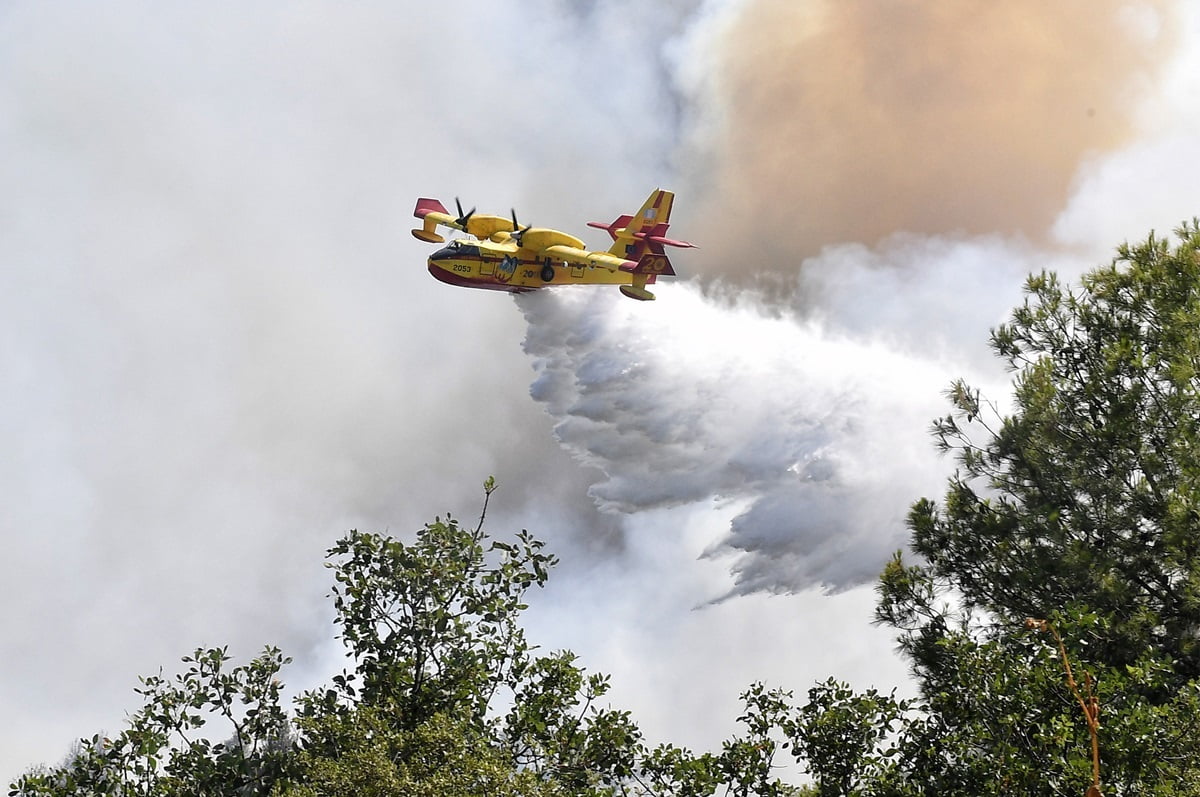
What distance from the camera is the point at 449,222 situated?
60.0 metres

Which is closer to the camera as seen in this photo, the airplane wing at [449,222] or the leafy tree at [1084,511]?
the leafy tree at [1084,511]

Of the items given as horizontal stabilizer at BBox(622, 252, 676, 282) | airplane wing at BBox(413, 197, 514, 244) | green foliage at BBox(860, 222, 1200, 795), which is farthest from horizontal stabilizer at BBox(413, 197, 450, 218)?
green foliage at BBox(860, 222, 1200, 795)

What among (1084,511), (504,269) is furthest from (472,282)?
(1084,511)

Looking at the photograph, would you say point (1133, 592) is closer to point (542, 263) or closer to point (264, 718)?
point (264, 718)

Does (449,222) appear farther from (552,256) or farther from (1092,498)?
(1092,498)

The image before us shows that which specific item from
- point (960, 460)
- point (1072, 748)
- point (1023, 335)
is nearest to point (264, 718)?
point (1072, 748)

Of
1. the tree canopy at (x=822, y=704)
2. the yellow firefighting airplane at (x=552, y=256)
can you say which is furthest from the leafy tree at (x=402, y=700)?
the yellow firefighting airplane at (x=552, y=256)

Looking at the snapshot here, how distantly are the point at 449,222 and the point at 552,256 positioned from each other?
8.39 meters

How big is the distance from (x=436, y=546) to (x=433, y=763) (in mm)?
2947

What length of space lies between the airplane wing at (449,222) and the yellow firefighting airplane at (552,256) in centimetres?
4

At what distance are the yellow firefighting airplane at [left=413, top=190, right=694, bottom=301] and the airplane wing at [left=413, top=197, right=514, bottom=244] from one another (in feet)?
0.15

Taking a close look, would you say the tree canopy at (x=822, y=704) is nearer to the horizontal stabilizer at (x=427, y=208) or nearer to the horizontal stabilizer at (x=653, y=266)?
the horizontal stabilizer at (x=653, y=266)

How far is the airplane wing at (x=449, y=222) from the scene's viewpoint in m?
56.2

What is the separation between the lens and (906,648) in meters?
22.4
